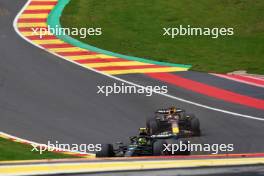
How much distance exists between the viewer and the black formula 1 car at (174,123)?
17516 millimetres

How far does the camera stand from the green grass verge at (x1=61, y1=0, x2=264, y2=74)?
83.3 feet

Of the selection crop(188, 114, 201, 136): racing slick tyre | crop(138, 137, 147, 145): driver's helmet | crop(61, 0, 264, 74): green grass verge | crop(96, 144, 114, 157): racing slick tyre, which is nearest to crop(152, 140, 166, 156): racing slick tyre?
crop(138, 137, 147, 145): driver's helmet

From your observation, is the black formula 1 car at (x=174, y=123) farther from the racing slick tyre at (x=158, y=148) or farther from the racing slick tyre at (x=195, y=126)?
the racing slick tyre at (x=158, y=148)

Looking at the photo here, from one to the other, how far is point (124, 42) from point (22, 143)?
1028 cm

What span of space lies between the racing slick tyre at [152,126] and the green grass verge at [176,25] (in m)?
6.66

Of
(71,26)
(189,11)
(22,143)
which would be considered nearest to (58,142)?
(22,143)

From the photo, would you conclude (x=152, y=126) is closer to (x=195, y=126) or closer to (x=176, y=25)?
(x=195, y=126)

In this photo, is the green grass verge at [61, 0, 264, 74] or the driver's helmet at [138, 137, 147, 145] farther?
the green grass verge at [61, 0, 264, 74]

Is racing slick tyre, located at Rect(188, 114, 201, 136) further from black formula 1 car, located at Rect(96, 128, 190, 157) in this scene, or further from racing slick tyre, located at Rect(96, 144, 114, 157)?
racing slick tyre, located at Rect(96, 144, 114, 157)

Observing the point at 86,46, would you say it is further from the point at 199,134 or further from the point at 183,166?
the point at 183,166

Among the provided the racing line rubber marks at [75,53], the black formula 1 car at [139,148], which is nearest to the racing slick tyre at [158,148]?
the black formula 1 car at [139,148]

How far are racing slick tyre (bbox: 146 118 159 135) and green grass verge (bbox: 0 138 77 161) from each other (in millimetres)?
2138

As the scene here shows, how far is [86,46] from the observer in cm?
2662

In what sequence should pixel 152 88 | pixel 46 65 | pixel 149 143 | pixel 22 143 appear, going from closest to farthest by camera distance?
pixel 149 143
pixel 22 143
pixel 152 88
pixel 46 65
